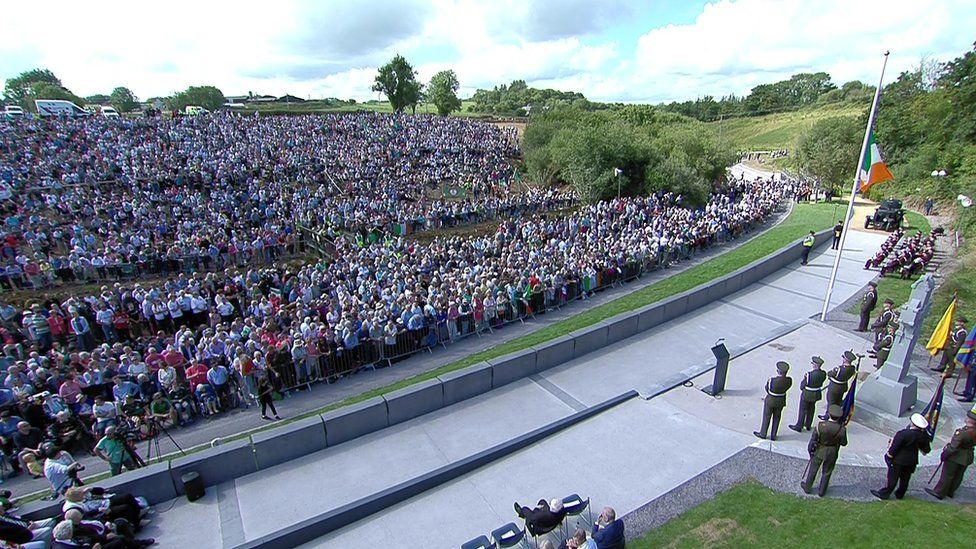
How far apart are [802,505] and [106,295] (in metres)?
17.8

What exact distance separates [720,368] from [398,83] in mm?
82847

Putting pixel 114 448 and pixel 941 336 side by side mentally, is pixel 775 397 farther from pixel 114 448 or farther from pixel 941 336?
pixel 114 448

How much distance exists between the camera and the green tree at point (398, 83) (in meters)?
81.1

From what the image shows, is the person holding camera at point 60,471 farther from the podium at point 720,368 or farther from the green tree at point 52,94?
the green tree at point 52,94

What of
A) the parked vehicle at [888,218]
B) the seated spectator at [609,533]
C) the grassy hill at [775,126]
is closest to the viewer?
the seated spectator at [609,533]

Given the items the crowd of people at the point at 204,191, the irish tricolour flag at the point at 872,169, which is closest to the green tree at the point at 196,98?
the crowd of people at the point at 204,191

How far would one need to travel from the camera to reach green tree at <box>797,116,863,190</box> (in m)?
34.8

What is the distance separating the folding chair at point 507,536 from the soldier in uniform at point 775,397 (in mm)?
4679

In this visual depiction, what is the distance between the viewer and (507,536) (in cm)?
595

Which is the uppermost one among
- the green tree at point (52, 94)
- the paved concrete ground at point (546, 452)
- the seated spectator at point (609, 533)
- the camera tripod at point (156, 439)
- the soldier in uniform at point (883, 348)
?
the green tree at point (52, 94)

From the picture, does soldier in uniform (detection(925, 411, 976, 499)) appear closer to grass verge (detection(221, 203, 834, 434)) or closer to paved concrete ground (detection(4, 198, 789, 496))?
grass verge (detection(221, 203, 834, 434))

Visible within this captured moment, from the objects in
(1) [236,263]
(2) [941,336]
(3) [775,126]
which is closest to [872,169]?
(2) [941,336]

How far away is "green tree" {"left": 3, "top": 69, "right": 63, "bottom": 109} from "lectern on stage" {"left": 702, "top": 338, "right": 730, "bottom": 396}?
5057 inches

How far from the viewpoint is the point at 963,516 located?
6000 millimetres
